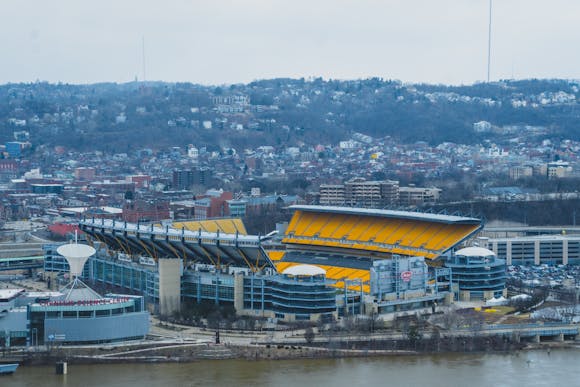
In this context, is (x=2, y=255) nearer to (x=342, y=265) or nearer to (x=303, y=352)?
(x=342, y=265)

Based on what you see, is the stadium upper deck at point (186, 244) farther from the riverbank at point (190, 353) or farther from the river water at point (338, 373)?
the river water at point (338, 373)

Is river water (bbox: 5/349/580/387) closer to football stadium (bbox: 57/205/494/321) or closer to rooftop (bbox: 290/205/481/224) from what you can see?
football stadium (bbox: 57/205/494/321)

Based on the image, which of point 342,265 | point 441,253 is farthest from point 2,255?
point 441,253

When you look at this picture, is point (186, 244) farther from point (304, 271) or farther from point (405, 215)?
point (405, 215)

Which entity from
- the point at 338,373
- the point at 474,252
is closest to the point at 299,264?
the point at 474,252

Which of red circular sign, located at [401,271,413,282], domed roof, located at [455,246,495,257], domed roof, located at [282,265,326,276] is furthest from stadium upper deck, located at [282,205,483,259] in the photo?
domed roof, located at [282,265,326,276]

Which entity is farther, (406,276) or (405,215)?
(405,215)
